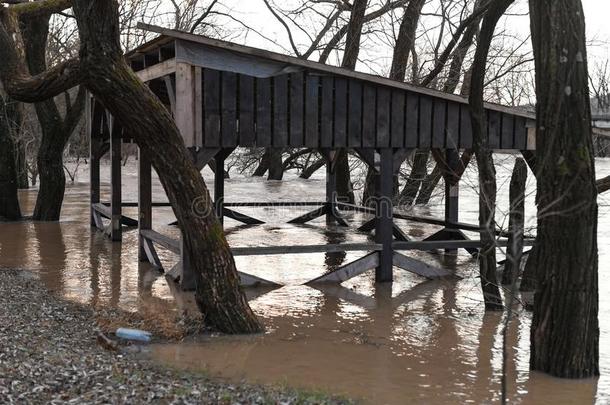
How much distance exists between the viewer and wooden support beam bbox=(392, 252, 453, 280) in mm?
12953

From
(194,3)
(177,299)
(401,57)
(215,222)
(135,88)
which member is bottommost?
(177,299)

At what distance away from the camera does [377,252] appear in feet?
42.0

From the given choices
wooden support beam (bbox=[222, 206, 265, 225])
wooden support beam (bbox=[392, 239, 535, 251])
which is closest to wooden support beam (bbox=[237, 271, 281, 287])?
wooden support beam (bbox=[392, 239, 535, 251])

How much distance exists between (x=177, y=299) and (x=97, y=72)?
384 cm

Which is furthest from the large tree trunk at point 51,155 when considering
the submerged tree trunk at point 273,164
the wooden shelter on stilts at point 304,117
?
the submerged tree trunk at point 273,164

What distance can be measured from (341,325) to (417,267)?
3.66m

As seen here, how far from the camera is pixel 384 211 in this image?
12.6 m

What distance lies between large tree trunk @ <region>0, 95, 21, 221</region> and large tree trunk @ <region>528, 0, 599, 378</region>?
16.0 meters

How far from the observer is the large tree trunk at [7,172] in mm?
20016

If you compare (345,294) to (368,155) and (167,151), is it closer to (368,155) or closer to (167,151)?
(368,155)

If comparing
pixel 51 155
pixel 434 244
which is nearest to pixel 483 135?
pixel 434 244

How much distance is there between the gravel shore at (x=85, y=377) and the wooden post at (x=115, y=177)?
770 centimetres

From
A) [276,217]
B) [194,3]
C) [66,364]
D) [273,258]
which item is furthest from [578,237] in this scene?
[194,3]

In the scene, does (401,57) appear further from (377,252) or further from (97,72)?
(97,72)
